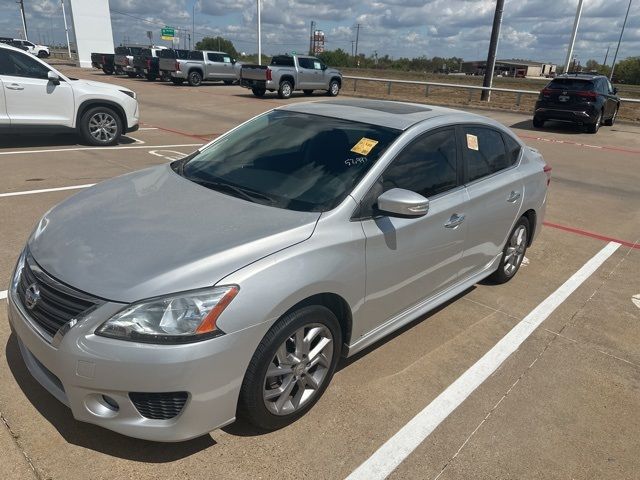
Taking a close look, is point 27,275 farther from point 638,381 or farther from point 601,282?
point 601,282

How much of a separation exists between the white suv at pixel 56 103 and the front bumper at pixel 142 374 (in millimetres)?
7768

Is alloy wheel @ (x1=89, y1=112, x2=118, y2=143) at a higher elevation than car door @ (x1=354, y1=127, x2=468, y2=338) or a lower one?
lower

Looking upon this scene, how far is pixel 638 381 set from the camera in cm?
344

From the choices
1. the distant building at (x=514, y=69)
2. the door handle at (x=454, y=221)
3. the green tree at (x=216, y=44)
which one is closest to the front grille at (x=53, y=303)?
the door handle at (x=454, y=221)

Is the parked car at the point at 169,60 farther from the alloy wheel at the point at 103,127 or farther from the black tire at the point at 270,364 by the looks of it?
the black tire at the point at 270,364

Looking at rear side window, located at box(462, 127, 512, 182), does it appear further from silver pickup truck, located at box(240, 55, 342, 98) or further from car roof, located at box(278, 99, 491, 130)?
silver pickup truck, located at box(240, 55, 342, 98)

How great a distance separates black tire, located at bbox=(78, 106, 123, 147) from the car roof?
6817mm

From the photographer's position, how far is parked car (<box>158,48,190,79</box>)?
2666 cm

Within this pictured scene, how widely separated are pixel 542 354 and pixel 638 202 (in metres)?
6.04

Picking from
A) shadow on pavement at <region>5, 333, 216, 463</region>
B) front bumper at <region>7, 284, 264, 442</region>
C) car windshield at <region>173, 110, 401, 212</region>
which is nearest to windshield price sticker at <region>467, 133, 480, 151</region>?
car windshield at <region>173, 110, 401, 212</region>

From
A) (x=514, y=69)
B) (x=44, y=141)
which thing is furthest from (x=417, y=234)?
(x=514, y=69)

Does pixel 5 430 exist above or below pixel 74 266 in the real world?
below

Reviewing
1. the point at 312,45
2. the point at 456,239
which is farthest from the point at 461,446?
the point at 312,45

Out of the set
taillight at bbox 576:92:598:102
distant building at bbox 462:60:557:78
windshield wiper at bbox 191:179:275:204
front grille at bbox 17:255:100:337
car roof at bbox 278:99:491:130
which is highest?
car roof at bbox 278:99:491:130
